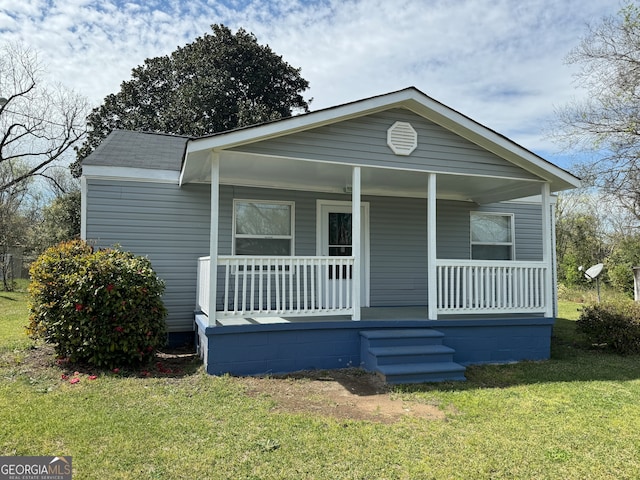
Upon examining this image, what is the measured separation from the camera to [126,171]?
7027 mm

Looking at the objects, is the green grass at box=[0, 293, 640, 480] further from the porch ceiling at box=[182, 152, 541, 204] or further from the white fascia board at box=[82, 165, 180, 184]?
the white fascia board at box=[82, 165, 180, 184]

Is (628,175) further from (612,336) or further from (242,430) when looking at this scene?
(242,430)

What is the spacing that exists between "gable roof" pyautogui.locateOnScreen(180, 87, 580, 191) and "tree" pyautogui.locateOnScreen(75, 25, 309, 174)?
44.5ft

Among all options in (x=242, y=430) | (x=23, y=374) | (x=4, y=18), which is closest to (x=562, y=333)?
(x=242, y=430)

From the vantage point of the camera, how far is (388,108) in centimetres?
598

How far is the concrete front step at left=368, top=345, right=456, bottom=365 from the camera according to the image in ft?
17.3

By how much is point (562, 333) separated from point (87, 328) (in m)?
8.88

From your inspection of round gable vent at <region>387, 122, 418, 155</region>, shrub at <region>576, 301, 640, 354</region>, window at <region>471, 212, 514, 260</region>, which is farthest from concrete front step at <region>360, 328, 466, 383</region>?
window at <region>471, 212, 514, 260</region>

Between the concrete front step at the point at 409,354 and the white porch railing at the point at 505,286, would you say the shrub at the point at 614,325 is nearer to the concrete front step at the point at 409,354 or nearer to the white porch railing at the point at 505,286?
the white porch railing at the point at 505,286

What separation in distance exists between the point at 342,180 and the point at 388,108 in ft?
5.18

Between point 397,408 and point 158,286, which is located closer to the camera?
point 397,408

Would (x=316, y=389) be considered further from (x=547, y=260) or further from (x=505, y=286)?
(x=547, y=260)

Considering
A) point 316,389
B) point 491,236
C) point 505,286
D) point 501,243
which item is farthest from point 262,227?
point 501,243

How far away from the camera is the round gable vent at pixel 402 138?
5988 millimetres
